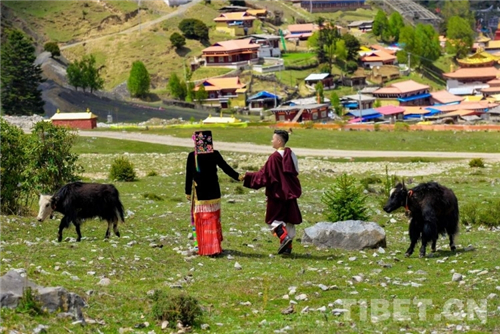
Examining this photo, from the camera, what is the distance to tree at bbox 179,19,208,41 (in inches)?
6211

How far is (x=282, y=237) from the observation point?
19.5 metres

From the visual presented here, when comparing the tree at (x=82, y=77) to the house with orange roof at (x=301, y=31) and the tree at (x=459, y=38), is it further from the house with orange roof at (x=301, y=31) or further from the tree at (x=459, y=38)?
the tree at (x=459, y=38)

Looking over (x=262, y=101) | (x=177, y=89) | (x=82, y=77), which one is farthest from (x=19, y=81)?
(x=262, y=101)

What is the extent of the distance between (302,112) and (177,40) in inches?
1837

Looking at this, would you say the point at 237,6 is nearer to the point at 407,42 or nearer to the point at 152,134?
the point at 407,42

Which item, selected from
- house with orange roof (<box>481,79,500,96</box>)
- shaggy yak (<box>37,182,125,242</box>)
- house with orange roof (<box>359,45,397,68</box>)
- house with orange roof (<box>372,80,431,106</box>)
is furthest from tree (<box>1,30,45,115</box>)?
shaggy yak (<box>37,182,125,242</box>)

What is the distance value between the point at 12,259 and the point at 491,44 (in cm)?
18250

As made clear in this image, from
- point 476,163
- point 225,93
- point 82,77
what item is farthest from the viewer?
point 225,93

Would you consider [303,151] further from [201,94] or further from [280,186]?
[201,94]

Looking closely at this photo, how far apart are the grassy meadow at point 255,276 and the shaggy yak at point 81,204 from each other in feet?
1.70

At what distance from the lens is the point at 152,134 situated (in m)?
66.1

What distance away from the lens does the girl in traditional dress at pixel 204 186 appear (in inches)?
758

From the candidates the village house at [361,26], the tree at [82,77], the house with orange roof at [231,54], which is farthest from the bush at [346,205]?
the village house at [361,26]

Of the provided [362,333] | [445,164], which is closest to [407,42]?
→ [445,164]
